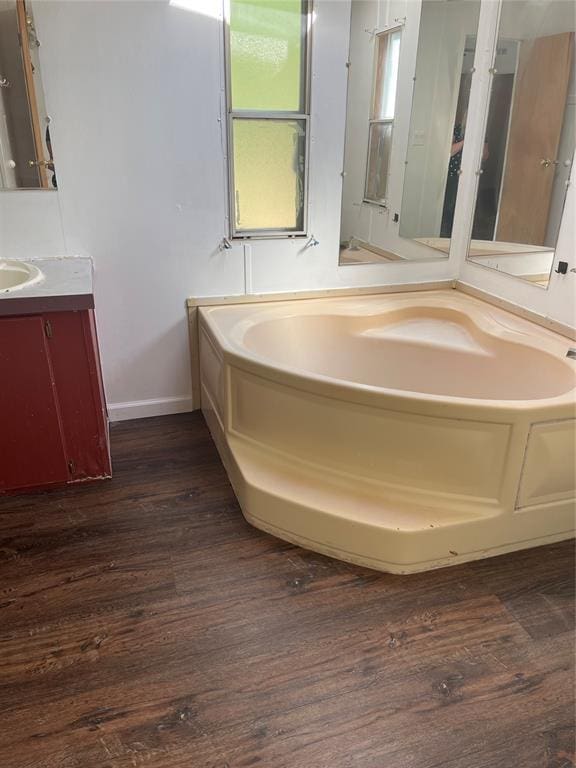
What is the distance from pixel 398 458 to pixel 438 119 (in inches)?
68.5

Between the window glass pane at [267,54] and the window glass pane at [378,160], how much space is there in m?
0.38

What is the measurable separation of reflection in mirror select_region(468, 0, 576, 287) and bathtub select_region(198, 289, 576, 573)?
0.46 m

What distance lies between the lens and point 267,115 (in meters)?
2.37

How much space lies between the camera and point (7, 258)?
2.29m

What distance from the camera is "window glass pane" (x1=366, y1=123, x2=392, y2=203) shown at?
8.36 feet

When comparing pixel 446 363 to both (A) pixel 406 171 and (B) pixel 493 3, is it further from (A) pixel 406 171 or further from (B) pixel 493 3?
(B) pixel 493 3

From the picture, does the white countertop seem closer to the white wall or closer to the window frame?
the white wall

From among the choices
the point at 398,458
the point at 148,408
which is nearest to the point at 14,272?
the point at 148,408

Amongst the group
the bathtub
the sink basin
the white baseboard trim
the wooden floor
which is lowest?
the wooden floor

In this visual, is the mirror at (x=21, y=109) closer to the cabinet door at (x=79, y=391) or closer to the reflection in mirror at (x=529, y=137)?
the cabinet door at (x=79, y=391)

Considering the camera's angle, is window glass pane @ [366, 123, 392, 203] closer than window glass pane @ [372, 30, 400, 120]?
No

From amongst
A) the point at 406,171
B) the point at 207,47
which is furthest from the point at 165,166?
the point at 406,171

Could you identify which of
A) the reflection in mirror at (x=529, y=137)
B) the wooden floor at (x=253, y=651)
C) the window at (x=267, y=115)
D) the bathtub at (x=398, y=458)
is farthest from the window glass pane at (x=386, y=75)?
the wooden floor at (x=253, y=651)

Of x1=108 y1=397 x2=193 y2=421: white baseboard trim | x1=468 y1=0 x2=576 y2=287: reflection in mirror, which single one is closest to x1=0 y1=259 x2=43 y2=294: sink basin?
x1=108 y1=397 x2=193 y2=421: white baseboard trim
